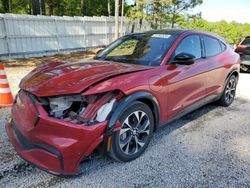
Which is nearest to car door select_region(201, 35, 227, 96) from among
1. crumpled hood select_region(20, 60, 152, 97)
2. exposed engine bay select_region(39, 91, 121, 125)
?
crumpled hood select_region(20, 60, 152, 97)

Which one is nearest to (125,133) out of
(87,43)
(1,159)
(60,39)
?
(1,159)

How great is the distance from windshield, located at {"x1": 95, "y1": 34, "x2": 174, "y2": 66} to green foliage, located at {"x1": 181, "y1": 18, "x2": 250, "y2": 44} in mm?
18101

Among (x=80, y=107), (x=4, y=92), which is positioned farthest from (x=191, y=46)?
(x=4, y=92)

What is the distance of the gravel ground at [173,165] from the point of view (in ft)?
9.09

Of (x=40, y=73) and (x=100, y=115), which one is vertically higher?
(x=40, y=73)

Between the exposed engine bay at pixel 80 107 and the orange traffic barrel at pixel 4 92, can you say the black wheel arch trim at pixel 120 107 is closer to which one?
the exposed engine bay at pixel 80 107

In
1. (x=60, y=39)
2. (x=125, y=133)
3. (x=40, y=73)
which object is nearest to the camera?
(x=125, y=133)

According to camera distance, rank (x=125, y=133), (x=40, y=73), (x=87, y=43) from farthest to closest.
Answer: (x=87, y=43)
(x=40, y=73)
(x=125, y=133)

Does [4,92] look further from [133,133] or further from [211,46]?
[211,46]

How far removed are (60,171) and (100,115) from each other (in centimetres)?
68

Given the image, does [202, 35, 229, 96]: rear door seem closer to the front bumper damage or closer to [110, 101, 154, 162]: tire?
[110, 101, 154, 162]: tire

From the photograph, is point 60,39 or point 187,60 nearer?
point 187,60

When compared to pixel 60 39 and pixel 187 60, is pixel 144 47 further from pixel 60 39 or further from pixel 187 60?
pixel 60 39

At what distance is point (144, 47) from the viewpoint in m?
3.93
